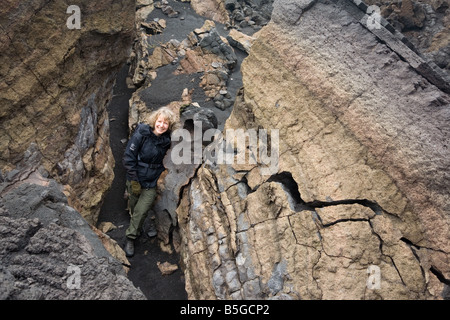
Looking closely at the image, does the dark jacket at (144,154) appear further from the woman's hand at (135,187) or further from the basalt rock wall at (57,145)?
the basalt rock wall at (57,145)

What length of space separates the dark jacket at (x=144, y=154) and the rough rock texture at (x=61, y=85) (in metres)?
0.88

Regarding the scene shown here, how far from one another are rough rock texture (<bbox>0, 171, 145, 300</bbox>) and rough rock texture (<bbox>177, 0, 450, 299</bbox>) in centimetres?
128

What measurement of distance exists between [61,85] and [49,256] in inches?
95.0

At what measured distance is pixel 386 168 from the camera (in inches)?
122

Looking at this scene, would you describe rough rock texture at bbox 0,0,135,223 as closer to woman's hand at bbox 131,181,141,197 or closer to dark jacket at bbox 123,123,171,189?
woman's hand at bbox 131,181,141,197

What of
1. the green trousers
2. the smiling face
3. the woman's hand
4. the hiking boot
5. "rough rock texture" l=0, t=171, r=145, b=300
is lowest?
the hiking boot

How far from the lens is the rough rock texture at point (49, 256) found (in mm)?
2525

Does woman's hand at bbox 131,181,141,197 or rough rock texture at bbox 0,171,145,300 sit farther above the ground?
rough rock texture at bbox 0,171,145,300

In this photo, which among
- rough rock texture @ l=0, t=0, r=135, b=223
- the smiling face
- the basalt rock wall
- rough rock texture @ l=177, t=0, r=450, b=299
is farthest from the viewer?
the smiling face

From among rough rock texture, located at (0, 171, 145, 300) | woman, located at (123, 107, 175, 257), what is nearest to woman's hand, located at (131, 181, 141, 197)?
woman, located at (123, 107, 175, 257)

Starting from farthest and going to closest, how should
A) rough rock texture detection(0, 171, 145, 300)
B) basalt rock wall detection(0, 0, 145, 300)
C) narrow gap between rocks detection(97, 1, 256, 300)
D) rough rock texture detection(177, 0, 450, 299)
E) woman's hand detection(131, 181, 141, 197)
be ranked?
woman's hand detection(131, 181, 141, 197) < narrow gap between rocks detection(97, 1, 256, 300) < rough rock texture detection(177, 0, 450, 299) < basalt rock wall detection(0, 0, 145, 300) < rough rock texture detection(0, 171, 145, 300)

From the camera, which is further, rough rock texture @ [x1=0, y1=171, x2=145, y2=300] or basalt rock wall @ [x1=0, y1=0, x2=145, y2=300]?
basalt rock wall @ [x1=0, y1=0, x2=145, y2=300]

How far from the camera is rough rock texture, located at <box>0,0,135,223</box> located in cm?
381

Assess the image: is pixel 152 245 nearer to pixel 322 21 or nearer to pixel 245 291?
pixel 245 291
